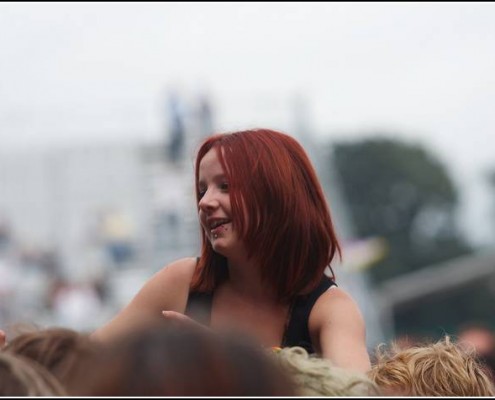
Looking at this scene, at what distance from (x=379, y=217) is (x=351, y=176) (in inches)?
96.0

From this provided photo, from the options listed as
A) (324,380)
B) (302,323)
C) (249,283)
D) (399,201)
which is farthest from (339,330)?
(399,201)

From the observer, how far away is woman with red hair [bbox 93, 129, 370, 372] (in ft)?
7.05

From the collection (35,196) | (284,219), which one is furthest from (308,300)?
(35,196)

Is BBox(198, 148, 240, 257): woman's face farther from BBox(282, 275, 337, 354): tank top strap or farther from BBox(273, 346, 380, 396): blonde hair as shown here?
BBox(273, 346, 380, 396): blonde hair

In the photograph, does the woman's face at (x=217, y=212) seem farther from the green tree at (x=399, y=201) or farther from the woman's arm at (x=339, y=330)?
the green tree at (x=399, y=201)

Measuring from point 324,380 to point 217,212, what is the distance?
→ 2.32ft

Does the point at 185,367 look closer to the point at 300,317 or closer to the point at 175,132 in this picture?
the point at 300,317

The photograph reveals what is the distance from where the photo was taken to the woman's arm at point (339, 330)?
1.99 metres

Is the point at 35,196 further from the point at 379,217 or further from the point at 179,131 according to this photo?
the point at 379,217

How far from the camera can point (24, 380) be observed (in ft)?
4.09

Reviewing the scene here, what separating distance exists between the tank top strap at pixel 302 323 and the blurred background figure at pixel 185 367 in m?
1.02

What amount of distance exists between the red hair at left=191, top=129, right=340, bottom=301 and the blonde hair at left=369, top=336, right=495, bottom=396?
0.88 feet

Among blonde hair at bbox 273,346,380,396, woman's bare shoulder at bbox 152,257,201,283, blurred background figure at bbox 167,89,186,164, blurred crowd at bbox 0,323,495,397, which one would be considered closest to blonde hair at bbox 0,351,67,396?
blurred crowd at bbox 0,323,495,397

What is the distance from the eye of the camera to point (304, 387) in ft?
4.78
